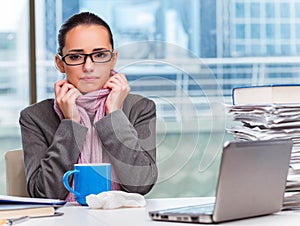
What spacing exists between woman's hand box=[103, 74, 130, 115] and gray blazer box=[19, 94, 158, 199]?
0.13 feet

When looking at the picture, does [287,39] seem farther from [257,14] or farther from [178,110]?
[178,110]

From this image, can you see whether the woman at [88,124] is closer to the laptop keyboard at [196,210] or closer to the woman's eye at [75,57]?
the woman's eye at [75,57]

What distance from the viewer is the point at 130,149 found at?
2.09 meters

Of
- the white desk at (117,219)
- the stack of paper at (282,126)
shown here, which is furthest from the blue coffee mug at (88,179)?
the stack of paper at (282,126)

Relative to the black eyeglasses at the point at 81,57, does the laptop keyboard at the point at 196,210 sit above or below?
below

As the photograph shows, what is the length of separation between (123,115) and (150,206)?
19.4 inches

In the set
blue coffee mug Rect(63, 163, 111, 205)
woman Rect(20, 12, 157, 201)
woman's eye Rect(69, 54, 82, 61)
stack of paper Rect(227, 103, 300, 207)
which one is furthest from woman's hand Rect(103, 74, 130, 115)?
stack of paper Rect(227, 103, 300, 207)

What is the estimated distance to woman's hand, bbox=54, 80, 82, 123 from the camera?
215cm

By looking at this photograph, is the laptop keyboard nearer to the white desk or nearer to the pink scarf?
the white desk

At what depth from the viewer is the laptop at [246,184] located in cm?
129

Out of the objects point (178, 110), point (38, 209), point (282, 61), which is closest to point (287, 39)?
point (282, 61)

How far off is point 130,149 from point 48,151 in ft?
0.77

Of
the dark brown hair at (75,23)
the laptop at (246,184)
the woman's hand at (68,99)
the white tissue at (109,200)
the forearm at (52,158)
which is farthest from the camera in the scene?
the dark brown hair at (75,23)

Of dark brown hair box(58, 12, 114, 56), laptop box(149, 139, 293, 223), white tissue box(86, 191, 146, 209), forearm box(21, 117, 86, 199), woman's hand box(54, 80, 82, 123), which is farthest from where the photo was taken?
dark brown hair box(58, 12, 114, 56)
